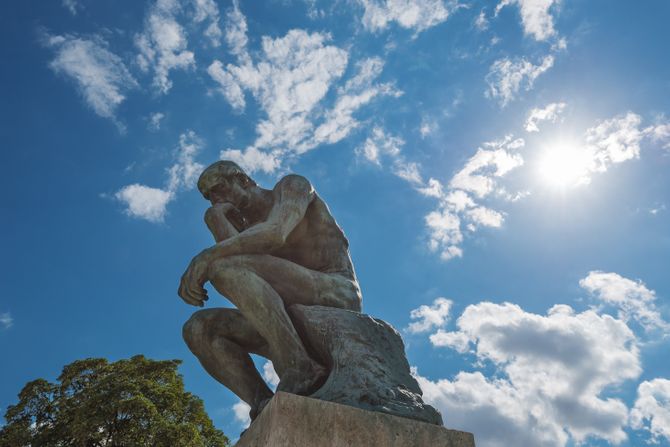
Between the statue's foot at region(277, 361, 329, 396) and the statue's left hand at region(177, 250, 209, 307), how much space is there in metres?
0.91

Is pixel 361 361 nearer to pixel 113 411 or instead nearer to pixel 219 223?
pixel 219 223

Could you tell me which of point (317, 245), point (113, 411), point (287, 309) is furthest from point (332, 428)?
point (113, 411)

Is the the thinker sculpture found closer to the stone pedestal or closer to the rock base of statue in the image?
the rock base of statue

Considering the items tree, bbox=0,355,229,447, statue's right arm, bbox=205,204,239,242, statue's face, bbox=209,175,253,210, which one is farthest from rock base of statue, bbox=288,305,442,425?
tree, bbox=0,355,229,447

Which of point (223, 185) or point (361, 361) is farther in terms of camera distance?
point (223, 185)

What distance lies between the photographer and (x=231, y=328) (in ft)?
13.6

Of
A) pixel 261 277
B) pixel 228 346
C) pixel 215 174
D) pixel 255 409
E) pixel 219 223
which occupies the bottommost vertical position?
pixel 255 409

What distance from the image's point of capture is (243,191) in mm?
4789

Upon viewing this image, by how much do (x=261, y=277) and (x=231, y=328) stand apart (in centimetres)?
52

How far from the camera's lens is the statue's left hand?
3.96m

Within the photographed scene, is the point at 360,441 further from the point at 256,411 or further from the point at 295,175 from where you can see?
the point at 295,175

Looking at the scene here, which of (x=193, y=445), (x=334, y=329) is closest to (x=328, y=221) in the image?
(x=334, y=329)

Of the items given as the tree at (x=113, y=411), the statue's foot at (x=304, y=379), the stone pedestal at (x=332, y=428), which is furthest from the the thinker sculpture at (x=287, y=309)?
the tree at (x=113, y=411)

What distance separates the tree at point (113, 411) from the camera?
18672 millimetres
